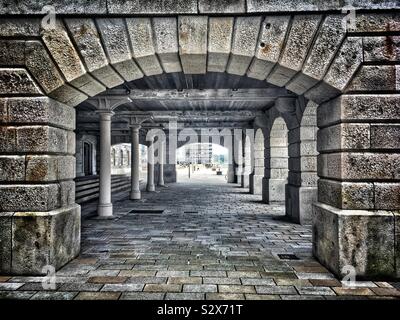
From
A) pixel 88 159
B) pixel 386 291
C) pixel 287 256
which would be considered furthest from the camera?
pixel 88 159

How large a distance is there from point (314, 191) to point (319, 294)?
4.17 metres

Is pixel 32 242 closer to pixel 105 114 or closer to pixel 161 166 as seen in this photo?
pixel 105 114

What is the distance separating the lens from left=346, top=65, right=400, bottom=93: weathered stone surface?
338 cm

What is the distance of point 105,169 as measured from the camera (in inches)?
315

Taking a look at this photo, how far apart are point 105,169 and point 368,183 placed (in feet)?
22.0

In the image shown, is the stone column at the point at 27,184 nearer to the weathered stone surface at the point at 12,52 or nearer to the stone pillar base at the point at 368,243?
the weathered stone surface at the point at 12,52

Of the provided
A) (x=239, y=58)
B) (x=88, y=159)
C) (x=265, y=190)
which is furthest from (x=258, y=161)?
(x=88, y=159)

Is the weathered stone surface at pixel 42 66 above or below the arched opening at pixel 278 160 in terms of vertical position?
above

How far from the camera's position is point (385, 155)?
11.2ft

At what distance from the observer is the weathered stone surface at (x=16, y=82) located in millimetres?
3475

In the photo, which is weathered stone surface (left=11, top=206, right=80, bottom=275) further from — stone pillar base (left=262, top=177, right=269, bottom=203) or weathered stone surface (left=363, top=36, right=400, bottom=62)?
stone pillar base (left=262, top=177, right=269, bottom=203)

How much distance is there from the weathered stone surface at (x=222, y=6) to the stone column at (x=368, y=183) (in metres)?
1.73

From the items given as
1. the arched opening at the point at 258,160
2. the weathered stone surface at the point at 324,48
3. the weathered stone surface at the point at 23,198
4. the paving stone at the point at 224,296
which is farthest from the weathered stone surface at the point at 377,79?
the arched opening at the point at 258,160
